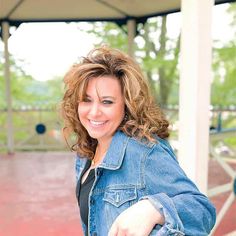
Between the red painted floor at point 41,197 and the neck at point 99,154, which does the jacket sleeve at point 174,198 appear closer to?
the neck at point 99,154

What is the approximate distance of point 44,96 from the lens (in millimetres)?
11602

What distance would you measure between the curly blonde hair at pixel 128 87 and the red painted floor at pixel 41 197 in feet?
7.96

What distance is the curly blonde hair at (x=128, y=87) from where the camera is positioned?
1175 mm

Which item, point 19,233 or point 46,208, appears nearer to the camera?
point 19,233

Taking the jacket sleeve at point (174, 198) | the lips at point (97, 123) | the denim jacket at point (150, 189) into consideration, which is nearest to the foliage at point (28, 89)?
the lips at point (97, 123)

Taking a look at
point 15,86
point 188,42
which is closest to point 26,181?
point 188,42

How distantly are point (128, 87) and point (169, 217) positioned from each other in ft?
1.41

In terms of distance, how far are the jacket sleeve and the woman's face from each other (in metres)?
0.21

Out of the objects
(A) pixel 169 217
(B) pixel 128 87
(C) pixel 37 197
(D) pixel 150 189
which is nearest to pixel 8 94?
(C) pixel 37 197

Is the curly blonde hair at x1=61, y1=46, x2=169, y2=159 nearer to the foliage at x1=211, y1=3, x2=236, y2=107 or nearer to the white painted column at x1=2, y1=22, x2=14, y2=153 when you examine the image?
the white painted column at x1=2, y1=22, x2=14, y2=153

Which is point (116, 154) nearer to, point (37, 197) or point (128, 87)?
point (128, 87)

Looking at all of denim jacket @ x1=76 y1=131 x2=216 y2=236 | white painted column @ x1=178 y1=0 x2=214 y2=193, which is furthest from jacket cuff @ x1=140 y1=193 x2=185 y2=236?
white painted column @ x1=178 y1=0 x2=214 y2=193

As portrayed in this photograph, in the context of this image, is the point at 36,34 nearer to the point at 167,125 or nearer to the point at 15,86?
the point at 15,86

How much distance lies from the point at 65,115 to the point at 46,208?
2787 millimetres
